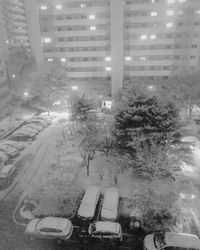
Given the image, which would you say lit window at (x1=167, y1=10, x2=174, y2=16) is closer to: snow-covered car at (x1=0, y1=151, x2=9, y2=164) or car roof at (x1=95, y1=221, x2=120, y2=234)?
snow-covered car at (x1=0, y1=151, x2=9, y2=164)

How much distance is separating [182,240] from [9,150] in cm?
2190

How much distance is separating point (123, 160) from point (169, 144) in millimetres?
4787

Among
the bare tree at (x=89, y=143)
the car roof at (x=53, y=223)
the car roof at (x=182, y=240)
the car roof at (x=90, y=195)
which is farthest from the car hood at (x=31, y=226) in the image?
the car roof at (x=182, y=240)

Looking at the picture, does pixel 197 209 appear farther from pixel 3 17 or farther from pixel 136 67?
pixel 3 17

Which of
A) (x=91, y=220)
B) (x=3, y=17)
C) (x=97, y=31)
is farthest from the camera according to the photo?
(x=3, y=17)

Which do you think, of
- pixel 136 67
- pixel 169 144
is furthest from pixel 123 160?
pixel 136 67

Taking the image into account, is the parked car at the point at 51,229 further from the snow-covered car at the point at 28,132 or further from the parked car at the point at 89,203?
the snow-covered car at the point at 28,132

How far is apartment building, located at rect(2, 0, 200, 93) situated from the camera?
143 ft

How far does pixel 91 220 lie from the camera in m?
17.3

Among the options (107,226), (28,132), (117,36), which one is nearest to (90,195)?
(107,226)

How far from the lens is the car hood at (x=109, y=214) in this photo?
1686 centimetres

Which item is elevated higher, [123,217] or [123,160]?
[123,160]

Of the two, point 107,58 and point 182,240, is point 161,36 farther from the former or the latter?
point 182,240

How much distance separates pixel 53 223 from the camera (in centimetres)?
1609
